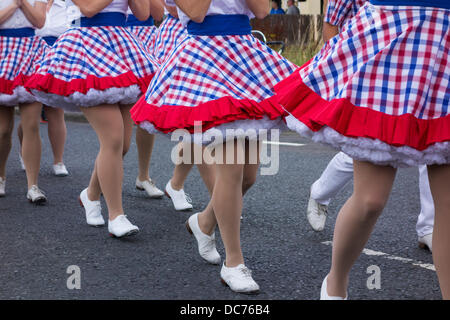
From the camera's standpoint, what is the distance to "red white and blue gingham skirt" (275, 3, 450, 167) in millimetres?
2479

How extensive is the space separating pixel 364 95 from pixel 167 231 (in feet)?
7.63

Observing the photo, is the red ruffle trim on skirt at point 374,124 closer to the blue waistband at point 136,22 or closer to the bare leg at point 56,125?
the blue waistband at point 136,22

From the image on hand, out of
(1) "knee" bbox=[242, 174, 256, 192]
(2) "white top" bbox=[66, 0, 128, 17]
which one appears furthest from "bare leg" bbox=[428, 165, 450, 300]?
(2) "white top" bbox=[66, 0, 128, 17]

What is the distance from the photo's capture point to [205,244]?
12.4 ft

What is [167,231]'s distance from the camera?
4590 mm

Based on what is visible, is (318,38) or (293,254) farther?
(318,38)

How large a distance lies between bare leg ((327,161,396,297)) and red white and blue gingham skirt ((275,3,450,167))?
0.27 feet

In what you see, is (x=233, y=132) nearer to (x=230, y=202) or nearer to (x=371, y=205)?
(x=230, y=202)

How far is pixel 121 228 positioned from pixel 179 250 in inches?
15.7

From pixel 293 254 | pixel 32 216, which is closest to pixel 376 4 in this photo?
pixel 293 254

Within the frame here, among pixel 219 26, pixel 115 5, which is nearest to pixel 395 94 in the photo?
pixel 219 26

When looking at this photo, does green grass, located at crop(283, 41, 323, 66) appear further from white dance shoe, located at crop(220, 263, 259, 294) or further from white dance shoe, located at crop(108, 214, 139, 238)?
white dance shoe, located at crop(220, 263, 259, 294)

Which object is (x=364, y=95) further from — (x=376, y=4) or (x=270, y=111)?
(x=270, y=111)
